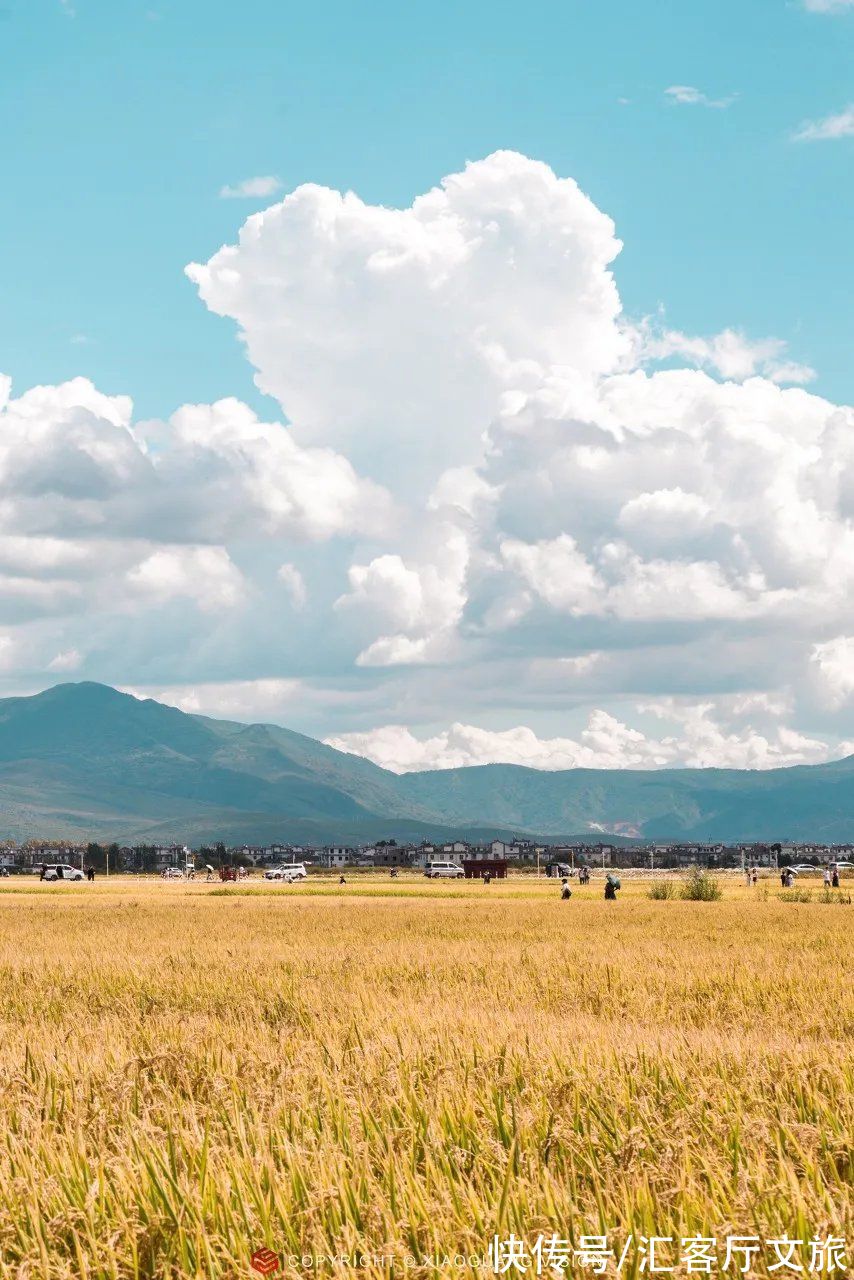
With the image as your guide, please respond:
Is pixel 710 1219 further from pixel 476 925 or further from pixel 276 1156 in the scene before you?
pixel 476 925

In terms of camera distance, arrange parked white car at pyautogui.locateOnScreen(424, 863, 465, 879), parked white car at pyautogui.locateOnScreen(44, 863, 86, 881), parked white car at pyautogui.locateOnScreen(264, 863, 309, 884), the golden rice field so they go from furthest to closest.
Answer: parked white car at pyautogui.locateOnScreen(424, 863, 465, 879), parked white car at pyautogui.locateOnScreen(264, 863, 309, 884), parked white car at pyautogui.locateOnScreen(44, 863, 86, 881), the golden rice field

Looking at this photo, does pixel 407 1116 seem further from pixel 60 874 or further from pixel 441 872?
pixel 441 872

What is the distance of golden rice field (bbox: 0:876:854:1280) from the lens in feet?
20.4

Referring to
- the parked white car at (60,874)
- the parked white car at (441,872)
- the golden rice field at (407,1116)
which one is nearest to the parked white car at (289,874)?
the parked white car at (441,872)

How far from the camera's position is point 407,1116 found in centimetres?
858

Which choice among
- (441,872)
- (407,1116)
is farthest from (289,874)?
(407,1116)

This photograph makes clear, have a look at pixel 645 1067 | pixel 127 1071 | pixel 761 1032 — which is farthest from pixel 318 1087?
pixel 761 1032

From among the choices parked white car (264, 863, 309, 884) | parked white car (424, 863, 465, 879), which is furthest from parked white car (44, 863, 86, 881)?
parked white car (424, 863, 465, 879)

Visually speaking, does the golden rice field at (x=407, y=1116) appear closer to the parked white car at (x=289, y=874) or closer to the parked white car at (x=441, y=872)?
the parked white car at (x=289, y=874)

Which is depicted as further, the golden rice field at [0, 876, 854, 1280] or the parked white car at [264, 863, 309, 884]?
the parked white car at [264, 863, 309, 884]

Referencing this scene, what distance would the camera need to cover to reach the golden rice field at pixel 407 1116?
622 cm

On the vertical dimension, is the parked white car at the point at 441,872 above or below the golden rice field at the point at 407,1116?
below

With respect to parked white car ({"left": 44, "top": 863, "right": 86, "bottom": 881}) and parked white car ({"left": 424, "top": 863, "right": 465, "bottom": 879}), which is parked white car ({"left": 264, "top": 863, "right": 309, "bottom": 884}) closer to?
parked white car ({"left": 424, "top": 863, "right": 465, "bottom": 879})

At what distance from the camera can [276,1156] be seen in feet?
25.9
